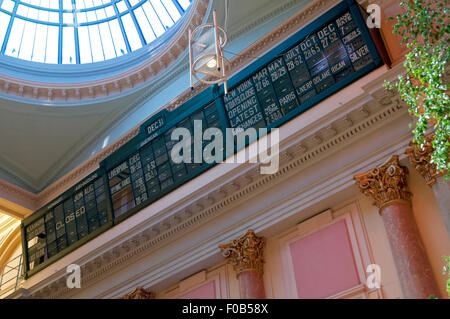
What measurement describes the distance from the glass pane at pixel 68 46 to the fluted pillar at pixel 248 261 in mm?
8674

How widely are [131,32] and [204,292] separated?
8627mm

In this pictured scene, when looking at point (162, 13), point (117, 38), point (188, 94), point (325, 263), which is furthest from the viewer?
point (117, 38)

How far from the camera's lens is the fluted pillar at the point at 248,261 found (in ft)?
26.3

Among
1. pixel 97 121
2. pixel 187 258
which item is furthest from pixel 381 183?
pixel 97 121

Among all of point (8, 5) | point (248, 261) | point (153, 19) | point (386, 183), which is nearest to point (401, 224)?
point (386, 183)

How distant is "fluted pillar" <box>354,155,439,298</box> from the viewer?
248 inches

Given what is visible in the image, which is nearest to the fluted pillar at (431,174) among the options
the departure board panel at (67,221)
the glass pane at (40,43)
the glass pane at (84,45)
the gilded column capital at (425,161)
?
the gilded column capital at (425,161)

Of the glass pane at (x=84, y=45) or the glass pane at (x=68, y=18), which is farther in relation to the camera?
the glass pane at (x=68, y=18)

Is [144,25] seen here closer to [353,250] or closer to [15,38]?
[15,38]

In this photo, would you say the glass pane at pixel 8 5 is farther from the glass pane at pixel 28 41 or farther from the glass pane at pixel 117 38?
the glass pane at pixel 117 38

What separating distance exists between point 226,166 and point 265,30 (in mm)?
3599

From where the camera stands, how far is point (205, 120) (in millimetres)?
9711

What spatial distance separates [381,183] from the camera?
721cm
